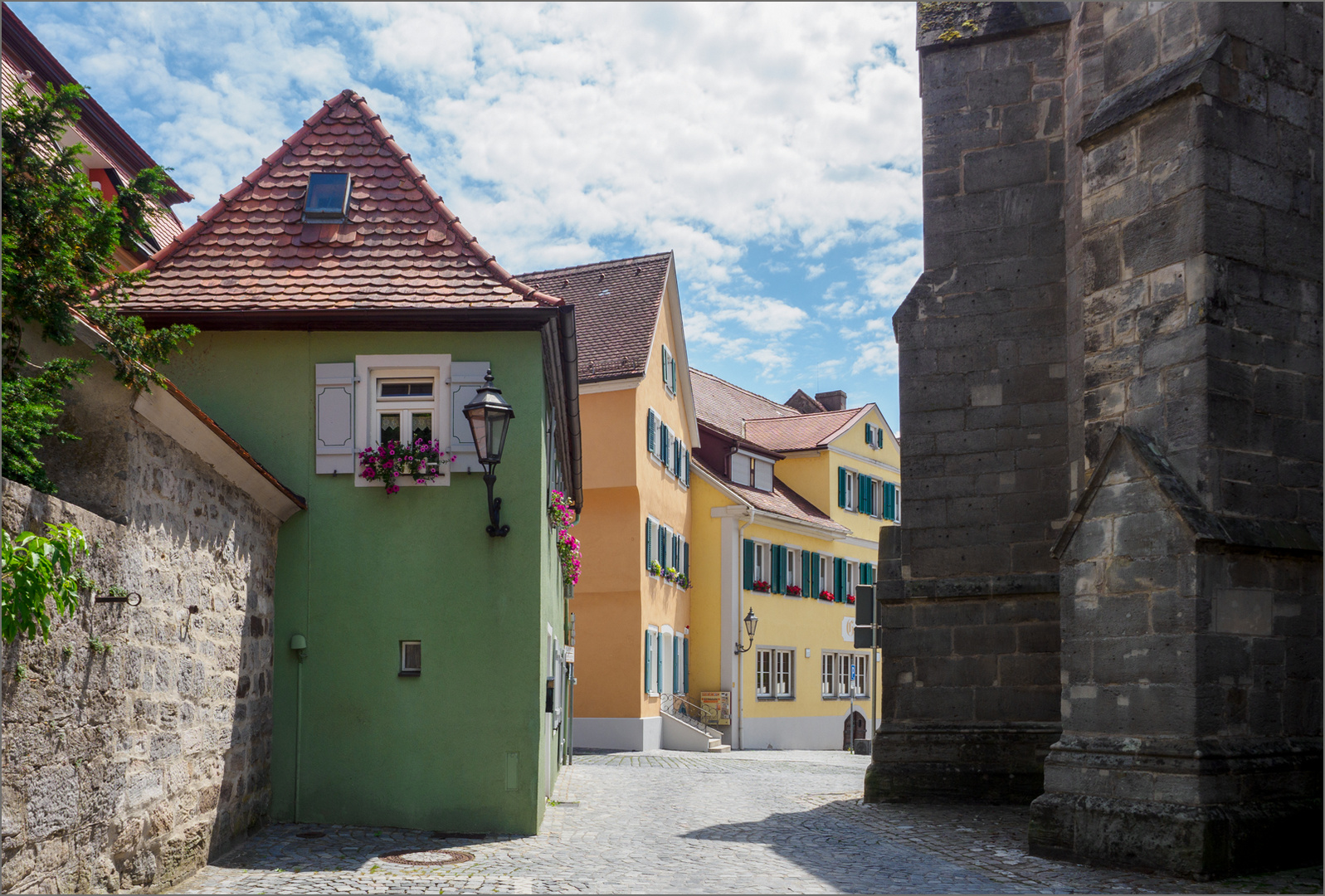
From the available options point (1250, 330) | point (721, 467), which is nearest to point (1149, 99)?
point (1250, 330)

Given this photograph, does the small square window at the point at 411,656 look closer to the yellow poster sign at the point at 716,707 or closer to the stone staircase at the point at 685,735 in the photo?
the stone staircase at the point at 685,735

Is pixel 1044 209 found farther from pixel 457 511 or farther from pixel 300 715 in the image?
pixel 300 715

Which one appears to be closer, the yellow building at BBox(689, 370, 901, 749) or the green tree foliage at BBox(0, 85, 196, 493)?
the green tree foliage at BBox(0, 85, 196, 493)

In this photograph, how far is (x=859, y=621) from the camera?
567 inches

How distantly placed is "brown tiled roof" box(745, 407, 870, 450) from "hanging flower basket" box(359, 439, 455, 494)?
88.0 ft

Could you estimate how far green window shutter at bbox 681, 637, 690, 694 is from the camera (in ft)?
98.4

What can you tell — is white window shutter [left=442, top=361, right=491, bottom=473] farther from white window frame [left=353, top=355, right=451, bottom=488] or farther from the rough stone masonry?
the rough stone masonry

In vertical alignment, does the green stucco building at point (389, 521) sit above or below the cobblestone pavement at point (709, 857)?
above

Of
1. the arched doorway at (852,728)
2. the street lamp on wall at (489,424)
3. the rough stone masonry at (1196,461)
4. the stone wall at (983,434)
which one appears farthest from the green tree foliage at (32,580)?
the arched doorway at (852,728)

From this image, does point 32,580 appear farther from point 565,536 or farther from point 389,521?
point 565,536

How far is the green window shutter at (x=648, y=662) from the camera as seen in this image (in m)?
26.3

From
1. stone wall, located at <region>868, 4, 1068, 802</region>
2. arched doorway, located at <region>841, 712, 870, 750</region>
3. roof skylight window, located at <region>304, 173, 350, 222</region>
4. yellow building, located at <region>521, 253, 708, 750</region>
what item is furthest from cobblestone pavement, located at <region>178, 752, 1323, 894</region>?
arched doorway, located at <region>841, 712, 870, 750</region>

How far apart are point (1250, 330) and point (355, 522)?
24.1ft

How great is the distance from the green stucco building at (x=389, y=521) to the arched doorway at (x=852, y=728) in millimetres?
25116
